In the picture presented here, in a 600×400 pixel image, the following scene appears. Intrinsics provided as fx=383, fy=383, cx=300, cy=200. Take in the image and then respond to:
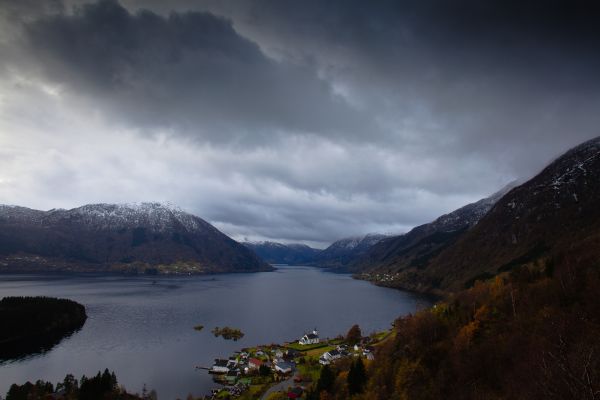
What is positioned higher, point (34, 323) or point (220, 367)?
point (34, 323)

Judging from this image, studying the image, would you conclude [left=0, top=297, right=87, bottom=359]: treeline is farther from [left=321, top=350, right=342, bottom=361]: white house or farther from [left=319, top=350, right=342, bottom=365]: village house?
[left=321, top=350, right=342, bottom=361]: white house

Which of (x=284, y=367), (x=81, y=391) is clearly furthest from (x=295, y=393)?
(x=81, y=391)

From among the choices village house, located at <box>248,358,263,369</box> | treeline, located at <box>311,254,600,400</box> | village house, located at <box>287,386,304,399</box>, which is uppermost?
treeline, located at <box>311,254,600,400</box>

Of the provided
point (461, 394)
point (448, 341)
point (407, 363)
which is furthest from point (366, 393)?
point (461, 394)

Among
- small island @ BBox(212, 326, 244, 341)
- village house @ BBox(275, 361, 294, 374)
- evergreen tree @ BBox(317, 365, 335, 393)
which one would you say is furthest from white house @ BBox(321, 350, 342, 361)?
small island @ BBox(212, 326, 244, 341)

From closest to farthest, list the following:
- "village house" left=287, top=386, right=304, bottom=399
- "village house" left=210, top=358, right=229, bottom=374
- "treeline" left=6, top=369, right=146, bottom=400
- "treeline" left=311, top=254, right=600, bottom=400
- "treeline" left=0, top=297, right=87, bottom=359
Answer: "treeline" left=311, top=254, right=600, bottom=400 → "treeline" left=6, top=369, right=146, bottom=400 → "village house" left=287, top=386, right=304, bottom=399 → "village house" left=210, top=358, right=229, bottom=374 → "treeline" left=0, top=297, right=87, bottom=359

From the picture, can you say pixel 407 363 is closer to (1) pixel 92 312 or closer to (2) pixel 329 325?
(2) pixel 329 325

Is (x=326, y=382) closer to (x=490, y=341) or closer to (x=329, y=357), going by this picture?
(x=329, y=357)
